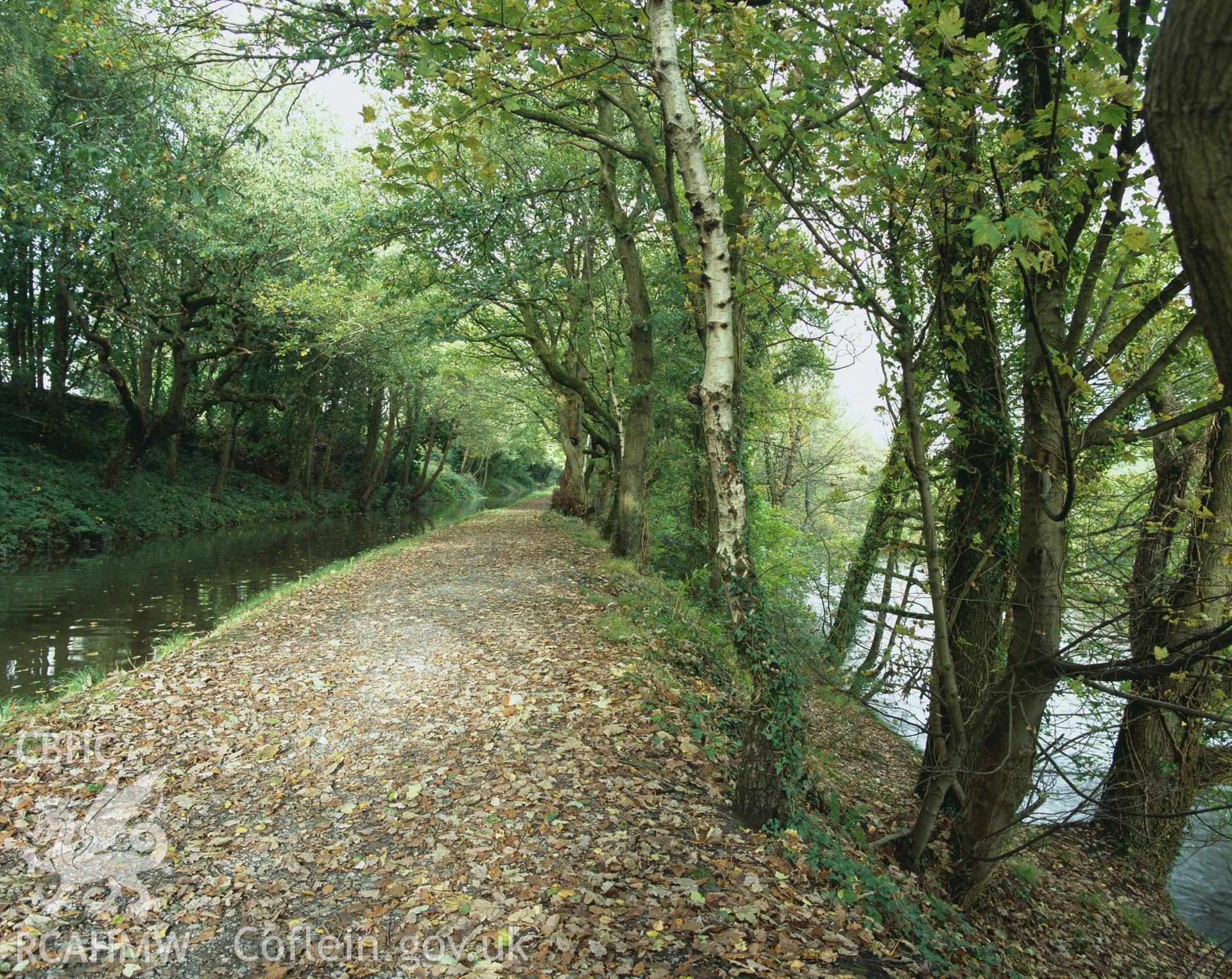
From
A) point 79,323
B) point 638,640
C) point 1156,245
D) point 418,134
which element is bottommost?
point 638,640

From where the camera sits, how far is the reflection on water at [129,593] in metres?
9.02

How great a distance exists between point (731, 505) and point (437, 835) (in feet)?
9.69

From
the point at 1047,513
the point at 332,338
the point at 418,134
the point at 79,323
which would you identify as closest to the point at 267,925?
the point at 418,134

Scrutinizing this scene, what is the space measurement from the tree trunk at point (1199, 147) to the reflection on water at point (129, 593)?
10.5m

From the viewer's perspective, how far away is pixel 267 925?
11.9 ft

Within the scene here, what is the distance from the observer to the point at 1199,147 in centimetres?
145

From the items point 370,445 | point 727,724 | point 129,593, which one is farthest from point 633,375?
point 370,445

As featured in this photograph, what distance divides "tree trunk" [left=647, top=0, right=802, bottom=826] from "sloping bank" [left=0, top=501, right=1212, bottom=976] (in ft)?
1.28

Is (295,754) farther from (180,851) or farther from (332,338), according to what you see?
(332,338)

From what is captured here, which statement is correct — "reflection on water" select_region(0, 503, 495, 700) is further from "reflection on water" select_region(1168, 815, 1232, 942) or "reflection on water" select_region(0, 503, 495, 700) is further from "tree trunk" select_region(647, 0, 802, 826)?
"reflection on water" select_region(1168, 815, 1232, 942)

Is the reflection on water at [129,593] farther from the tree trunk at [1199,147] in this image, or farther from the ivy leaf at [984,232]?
the tree trunk at [1199,147]

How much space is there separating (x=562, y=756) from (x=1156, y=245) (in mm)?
5073

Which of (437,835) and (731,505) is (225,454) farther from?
(731,505)

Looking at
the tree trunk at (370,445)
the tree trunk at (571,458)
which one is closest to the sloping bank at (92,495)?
the tree trunk at (370,445)
